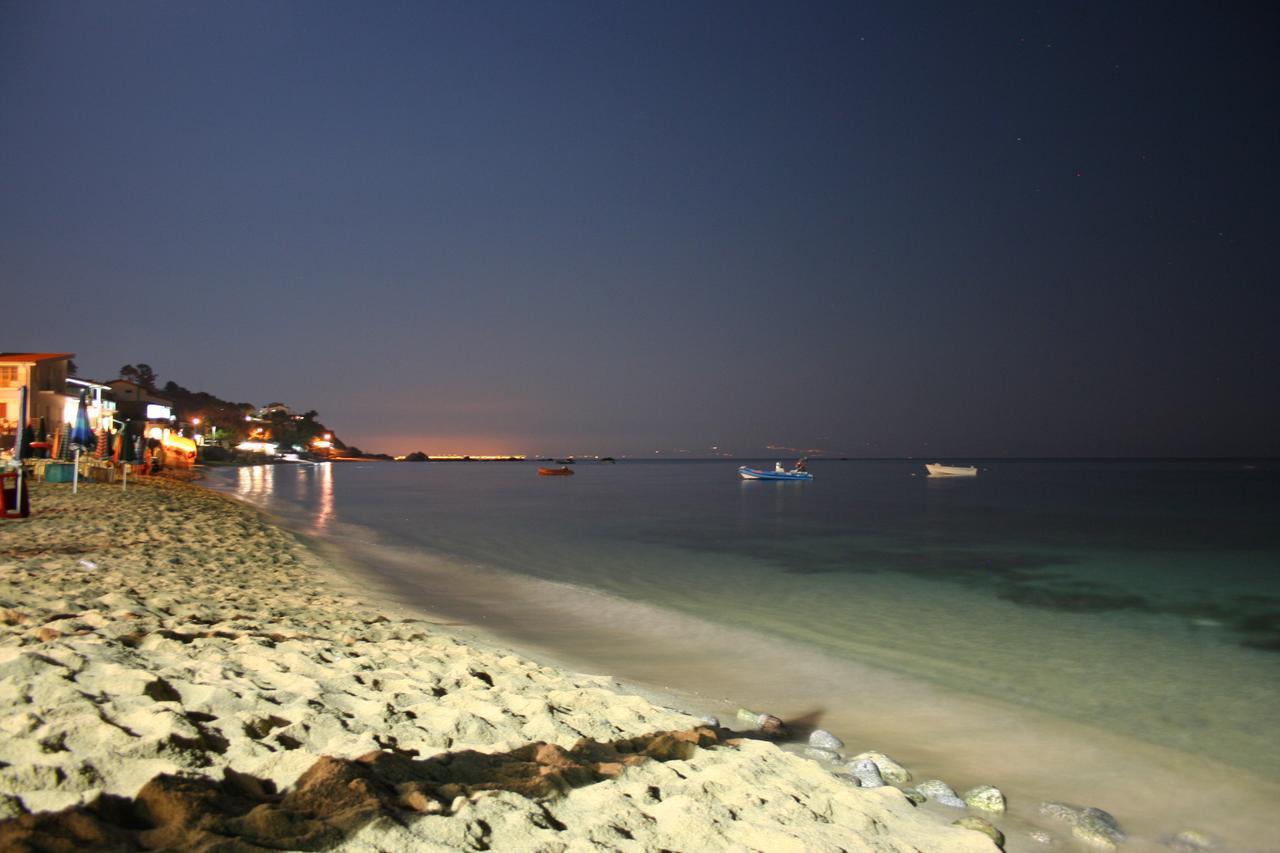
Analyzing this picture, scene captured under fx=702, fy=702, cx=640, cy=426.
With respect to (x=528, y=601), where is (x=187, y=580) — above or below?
above

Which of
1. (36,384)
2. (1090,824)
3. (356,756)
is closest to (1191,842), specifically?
(1090,824)

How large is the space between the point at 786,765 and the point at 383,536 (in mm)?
24425

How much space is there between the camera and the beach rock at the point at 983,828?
15.4 ft

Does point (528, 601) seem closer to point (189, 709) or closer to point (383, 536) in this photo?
point (189, 709)

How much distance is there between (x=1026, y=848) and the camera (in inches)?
189

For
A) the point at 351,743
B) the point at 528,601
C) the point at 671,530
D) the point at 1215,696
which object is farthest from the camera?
the point at 671,530

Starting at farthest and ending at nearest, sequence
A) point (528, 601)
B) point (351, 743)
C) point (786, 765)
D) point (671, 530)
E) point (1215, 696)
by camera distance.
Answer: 1. point (671, 530)
2. point (528, 601)
3. point (1215, 696)
4. point (786, 765)
5. point (351, 743)

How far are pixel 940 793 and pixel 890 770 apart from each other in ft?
1.49

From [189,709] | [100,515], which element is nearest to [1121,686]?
[189,709]

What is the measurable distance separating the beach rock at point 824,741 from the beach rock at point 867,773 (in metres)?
0.59

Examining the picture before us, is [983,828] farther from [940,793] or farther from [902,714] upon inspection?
[902,714]

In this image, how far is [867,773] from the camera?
545cm

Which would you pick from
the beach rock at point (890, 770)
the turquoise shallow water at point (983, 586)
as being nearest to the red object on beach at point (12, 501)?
the turquoise shallow water at point (983, 586)

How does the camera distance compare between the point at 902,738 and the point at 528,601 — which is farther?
the point at 528,601
